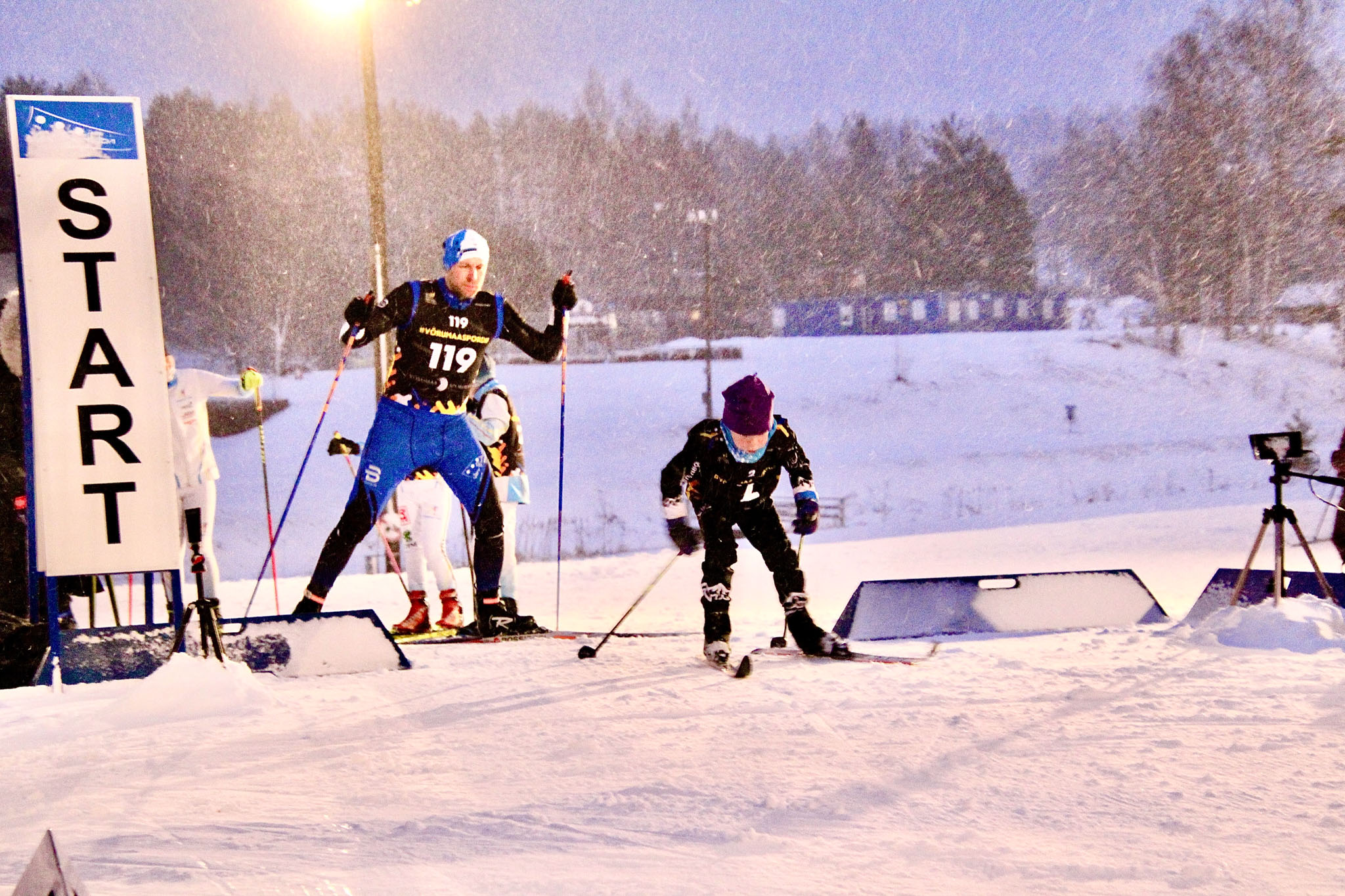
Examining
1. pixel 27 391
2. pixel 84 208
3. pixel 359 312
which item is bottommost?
pixel 27 391

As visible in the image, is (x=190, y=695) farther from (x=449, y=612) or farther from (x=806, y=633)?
(x=806, y=633)

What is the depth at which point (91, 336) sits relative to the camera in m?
4.79

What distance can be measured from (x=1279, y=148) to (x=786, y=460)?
3181 cm

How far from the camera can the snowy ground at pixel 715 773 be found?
9.00 feet

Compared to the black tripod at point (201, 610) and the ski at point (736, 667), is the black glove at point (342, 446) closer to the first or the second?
the black tripod at point (201, 610)

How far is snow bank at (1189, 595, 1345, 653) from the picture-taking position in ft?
17.2

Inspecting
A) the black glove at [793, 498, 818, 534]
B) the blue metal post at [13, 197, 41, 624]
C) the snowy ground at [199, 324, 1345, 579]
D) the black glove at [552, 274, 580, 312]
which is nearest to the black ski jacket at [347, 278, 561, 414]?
the black glove at [552, 274, 580, 312]

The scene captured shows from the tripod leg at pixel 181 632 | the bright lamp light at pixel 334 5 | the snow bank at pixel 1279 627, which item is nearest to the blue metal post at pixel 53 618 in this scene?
the tripod leg at pixel 181 632

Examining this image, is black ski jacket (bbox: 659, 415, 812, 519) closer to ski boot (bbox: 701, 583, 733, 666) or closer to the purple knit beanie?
the purple knit beanie

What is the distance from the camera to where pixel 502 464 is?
269 inches

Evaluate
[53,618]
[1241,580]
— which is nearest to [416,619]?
[53,618]

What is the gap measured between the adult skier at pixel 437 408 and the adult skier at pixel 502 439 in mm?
314

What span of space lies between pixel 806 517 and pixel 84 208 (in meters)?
3.30

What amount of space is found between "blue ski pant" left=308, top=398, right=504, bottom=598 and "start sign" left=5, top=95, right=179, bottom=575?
0.90 meters
